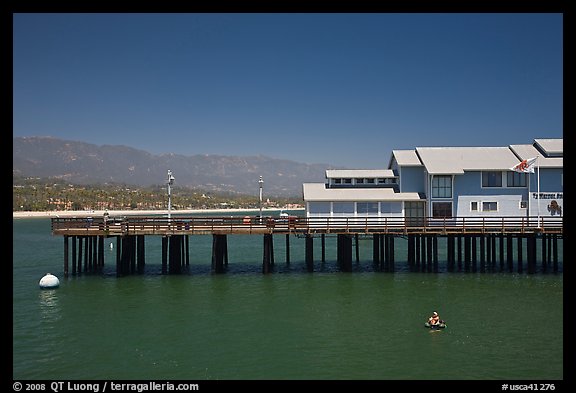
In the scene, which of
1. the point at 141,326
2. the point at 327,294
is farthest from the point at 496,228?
the point at 141,326

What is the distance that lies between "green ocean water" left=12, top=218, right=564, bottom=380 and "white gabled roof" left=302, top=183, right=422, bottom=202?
616 cm

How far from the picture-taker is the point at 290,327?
2662 centimetres

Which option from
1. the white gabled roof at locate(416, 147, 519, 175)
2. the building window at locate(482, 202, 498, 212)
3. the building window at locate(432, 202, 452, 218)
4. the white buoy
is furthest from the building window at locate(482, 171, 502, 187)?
the white buoy

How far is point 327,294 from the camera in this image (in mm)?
34031

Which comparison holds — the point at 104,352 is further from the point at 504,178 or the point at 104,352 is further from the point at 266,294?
the point at 504,178

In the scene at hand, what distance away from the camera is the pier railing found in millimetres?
38406

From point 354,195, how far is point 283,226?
7040 millimetres

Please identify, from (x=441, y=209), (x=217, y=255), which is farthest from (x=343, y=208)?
(x=217, y=255)

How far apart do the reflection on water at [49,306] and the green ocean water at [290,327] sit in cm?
7

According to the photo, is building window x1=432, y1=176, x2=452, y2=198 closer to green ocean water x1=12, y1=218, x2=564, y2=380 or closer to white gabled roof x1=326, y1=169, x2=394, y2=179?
white gabled roof x1=326, y1=169, x2=394, y2=179

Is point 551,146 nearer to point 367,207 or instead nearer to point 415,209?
point 415,209

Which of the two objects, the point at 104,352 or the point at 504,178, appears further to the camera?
the point at 504,178

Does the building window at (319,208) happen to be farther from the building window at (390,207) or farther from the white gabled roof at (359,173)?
the building window at (390,207)
